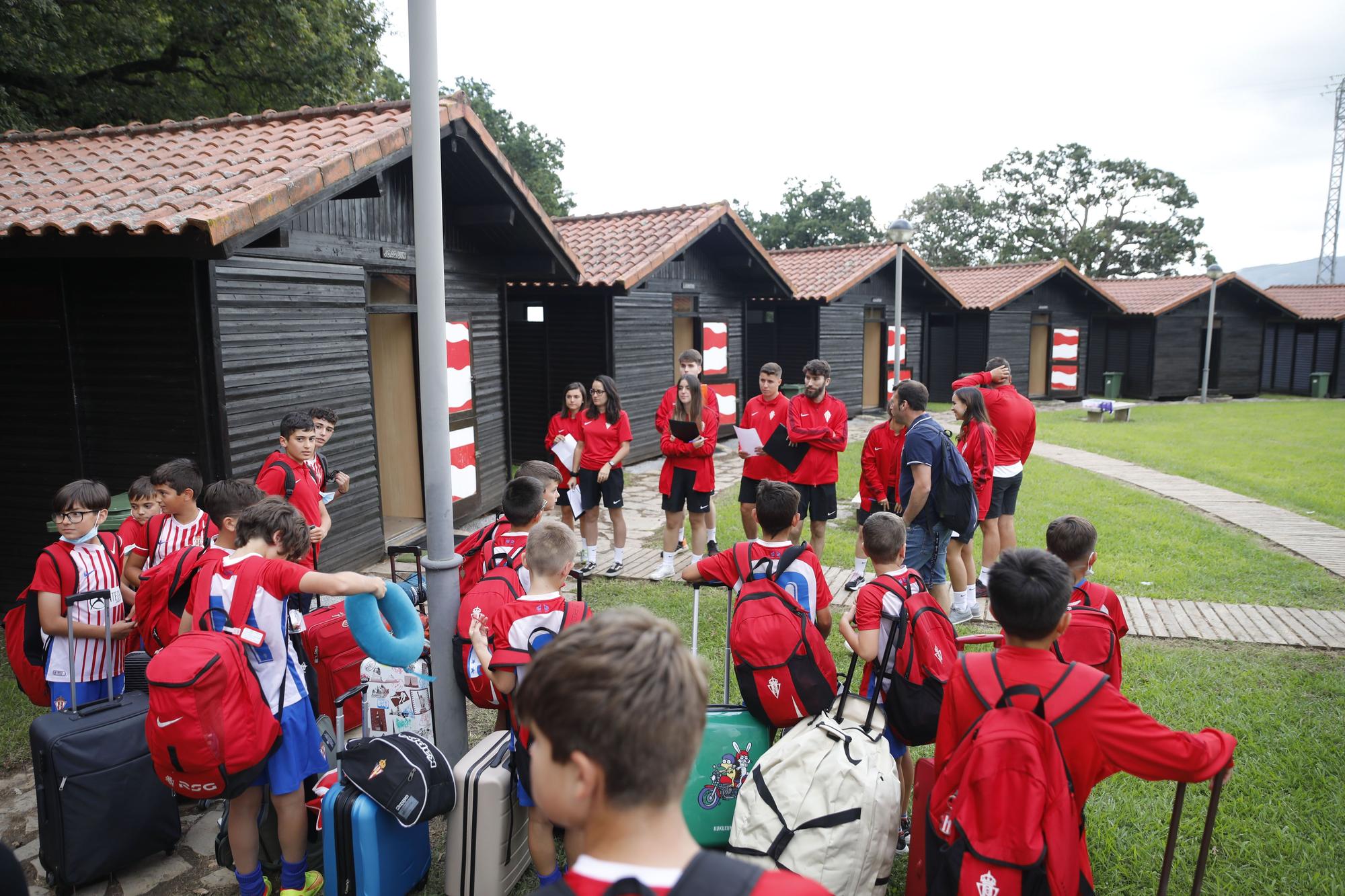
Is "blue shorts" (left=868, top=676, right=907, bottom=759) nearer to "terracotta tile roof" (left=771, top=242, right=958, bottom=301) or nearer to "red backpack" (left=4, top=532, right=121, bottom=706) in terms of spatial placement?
"red backpack" (left=4, top=532, right=121, bottom=706)

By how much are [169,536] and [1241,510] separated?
448 inches

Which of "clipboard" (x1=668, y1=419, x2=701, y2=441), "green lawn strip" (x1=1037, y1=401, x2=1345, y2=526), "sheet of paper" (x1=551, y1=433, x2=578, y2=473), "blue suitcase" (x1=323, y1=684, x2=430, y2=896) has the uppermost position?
"clipboard" (x1=668, y1=419, x2=701, y2=441)

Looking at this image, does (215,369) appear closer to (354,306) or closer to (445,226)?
(354,306)

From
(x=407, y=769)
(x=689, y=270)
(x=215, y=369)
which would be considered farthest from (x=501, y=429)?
(x=407, y=769)

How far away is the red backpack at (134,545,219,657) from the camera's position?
366 cm

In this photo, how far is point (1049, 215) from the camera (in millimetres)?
46906

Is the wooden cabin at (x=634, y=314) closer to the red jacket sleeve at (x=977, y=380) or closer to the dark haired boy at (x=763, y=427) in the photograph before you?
the dark haired boy at (x=763, y=427)

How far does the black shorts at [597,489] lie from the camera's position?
775 centimetres

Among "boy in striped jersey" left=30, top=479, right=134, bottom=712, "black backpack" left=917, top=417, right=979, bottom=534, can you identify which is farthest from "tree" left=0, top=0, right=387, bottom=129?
"black backpack" left=917, top=417, right=979, bottom=534

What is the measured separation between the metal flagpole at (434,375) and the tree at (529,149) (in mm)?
35154

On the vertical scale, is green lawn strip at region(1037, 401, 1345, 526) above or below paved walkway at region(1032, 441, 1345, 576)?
above

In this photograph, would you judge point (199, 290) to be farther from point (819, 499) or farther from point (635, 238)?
point (635, 238)

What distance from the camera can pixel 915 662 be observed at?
334 centimetres

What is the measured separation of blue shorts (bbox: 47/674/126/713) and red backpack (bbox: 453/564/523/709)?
168cm
